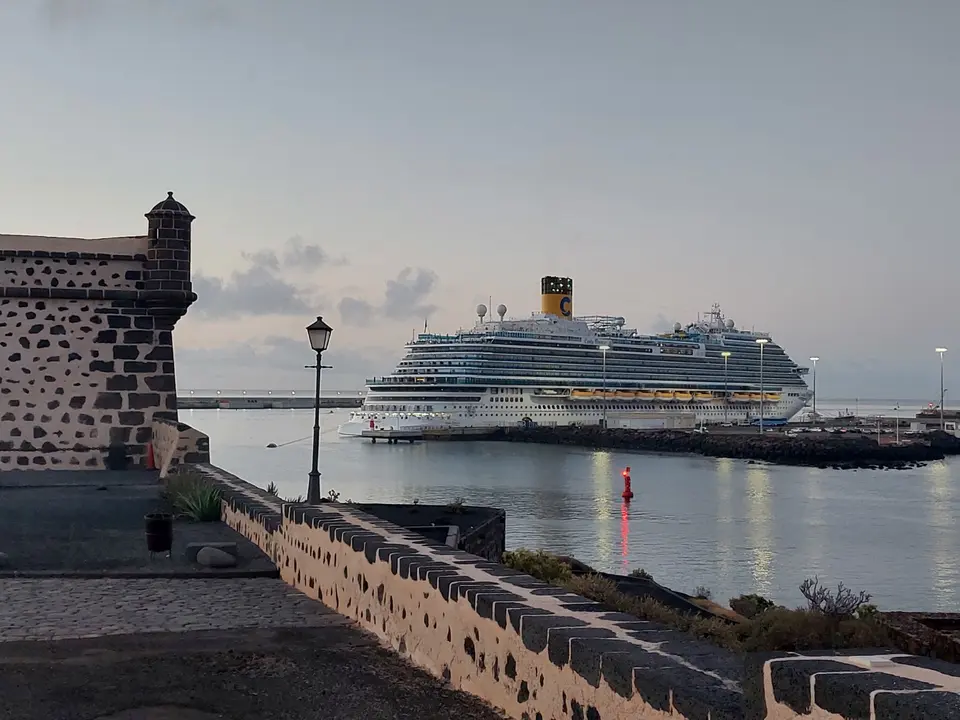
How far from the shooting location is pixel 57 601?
23.3ft

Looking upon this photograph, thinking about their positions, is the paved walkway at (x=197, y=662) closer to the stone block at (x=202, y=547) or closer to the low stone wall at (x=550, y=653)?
the low stone wall at (x=550, y=653)

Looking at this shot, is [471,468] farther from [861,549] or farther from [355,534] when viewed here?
[355,534]

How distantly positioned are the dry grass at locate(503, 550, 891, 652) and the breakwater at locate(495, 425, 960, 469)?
50918 millimetres

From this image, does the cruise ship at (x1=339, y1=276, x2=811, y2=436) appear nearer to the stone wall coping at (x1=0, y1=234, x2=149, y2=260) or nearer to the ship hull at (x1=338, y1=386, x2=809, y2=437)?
the ship hull at (x1=338, y1=386, x2=809, y2=437)

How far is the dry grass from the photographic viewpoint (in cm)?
459

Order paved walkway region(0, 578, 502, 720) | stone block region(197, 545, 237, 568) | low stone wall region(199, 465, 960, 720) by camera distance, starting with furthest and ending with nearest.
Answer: stone block region(197, 545, 237, 568) → paved walkway region(0, 578, 502, 720) → low stone wall region(199, 465, 960, 720)

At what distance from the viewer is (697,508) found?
1462 inches

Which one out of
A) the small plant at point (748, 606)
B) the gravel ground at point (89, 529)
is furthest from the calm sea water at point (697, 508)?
the gravel ground at point (89, 529)

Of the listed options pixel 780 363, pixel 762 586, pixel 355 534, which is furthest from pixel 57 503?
pixel 780 363

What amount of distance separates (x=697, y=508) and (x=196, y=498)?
2822 centimetres

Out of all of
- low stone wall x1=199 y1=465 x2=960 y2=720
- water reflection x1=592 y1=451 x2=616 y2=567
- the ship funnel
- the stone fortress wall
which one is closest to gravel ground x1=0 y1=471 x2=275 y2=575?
the stone fortress wall

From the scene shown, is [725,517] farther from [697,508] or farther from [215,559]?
[215,559]

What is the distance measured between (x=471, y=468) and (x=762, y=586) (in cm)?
3141

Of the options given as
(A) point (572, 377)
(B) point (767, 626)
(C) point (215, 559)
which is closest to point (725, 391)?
(A) point (572, 377)
